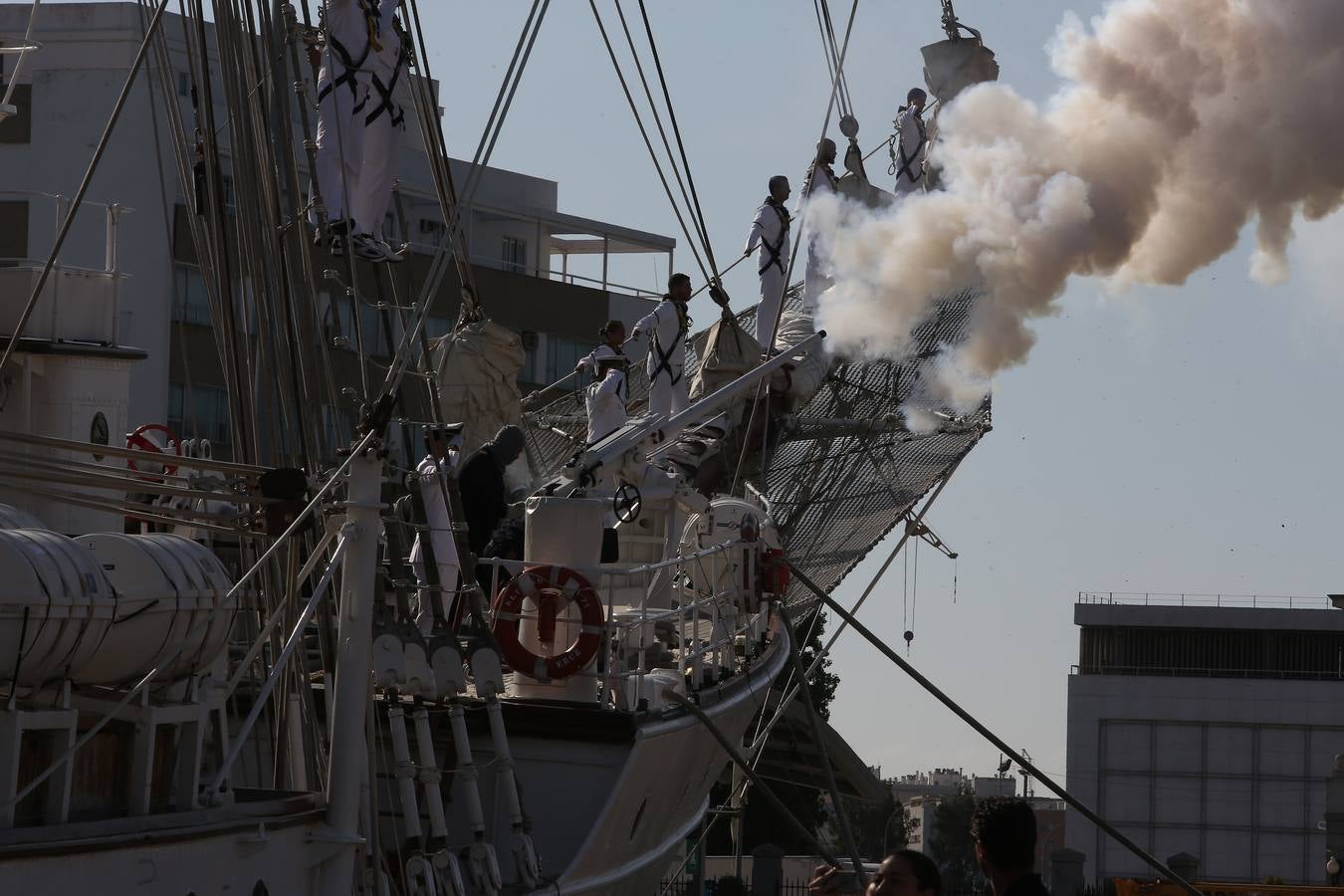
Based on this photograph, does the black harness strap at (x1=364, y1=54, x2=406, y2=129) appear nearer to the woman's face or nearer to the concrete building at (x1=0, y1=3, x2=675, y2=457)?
the woman's face

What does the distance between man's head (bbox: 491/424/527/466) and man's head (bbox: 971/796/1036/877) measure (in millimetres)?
11518

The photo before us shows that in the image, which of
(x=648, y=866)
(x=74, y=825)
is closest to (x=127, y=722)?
(x=74, y=825)

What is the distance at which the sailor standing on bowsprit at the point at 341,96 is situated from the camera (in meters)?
15.3

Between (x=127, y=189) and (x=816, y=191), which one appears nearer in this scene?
(x=816, y=191)

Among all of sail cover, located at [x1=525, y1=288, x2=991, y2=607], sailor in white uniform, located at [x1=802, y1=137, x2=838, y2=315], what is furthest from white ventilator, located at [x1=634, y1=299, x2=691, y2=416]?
sailor in white uniform, located at [x1=802, y1=137, x2=838, y2=315]

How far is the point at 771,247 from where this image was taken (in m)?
23.5

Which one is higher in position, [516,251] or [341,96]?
[516,251]

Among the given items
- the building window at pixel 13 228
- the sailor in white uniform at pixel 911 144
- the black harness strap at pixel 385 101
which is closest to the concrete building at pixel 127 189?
the building window at pixel 13 228

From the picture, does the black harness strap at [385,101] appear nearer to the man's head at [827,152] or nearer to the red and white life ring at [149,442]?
the red and white life ring at [149,442]

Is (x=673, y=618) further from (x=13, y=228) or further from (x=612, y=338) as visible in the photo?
(x=13, y=228)

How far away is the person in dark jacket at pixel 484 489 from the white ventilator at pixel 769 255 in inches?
211

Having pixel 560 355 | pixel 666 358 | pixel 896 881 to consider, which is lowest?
pixel 896 881

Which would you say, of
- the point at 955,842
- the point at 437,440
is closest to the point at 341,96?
the point at 437,440

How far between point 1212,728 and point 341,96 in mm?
50802
